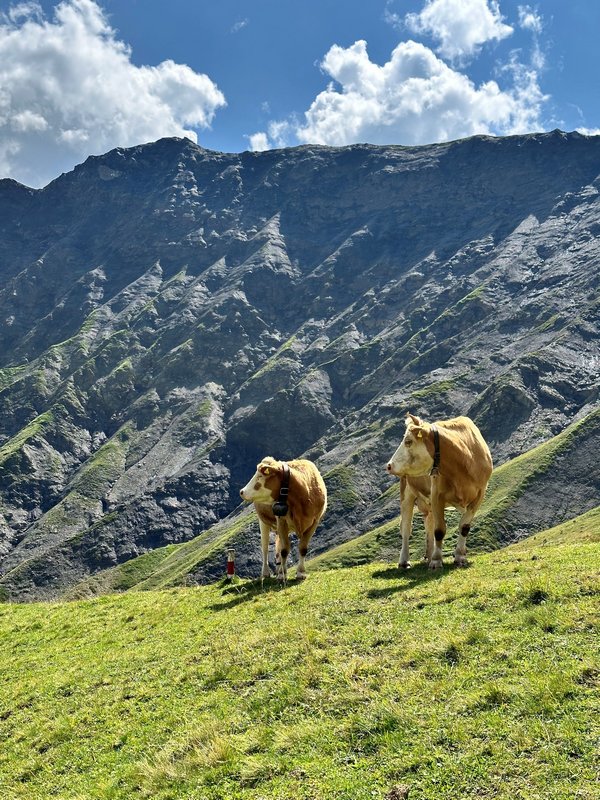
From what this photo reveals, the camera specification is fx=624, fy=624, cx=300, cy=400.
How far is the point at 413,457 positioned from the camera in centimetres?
1925

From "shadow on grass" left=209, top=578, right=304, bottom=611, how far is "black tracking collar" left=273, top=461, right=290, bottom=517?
261 centimetres

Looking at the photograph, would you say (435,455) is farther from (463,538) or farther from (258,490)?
(258,490)

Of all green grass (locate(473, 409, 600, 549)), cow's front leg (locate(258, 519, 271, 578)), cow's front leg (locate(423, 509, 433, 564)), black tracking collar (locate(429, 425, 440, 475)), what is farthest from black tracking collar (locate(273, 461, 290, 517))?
green grass (locate(473, 409, 600, 549))

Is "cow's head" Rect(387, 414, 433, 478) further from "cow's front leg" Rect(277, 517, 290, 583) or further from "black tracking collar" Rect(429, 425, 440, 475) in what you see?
"cow's front leg" Rect(277, 517, 290, 583)

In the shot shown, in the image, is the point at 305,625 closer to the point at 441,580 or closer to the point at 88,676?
the point at 441,580

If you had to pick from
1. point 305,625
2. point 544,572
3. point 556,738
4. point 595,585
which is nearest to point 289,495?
point 305,625

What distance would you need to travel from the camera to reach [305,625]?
15109mm

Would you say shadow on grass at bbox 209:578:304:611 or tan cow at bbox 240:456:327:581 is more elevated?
tan cow at bbox 240:456:327:581

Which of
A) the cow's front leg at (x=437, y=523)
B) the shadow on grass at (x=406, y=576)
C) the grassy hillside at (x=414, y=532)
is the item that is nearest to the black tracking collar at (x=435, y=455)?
the cow's front leg at (x=437, y=523)

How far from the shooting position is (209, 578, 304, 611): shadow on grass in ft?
69.9

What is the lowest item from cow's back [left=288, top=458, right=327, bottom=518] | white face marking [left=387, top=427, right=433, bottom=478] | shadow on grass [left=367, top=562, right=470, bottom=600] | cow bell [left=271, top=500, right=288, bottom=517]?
shadow on grass [left=367, top=562, right=470, bottom=600]

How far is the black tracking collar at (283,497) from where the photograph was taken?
22.3 m

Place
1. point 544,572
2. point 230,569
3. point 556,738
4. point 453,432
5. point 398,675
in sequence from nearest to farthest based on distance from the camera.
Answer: point 556,738 < point 398,675 < point 544,572 < point 453,432 < point 230,569

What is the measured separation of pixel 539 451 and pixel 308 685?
169 m
